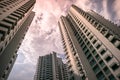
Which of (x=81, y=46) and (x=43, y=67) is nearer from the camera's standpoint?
(x=81, y=46)

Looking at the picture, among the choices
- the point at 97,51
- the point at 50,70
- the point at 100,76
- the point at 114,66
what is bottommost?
the point at 50,70

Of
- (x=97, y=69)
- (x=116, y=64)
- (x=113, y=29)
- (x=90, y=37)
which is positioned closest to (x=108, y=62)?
(x=116, y=64)

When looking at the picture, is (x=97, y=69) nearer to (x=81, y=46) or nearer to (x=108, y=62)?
(x=108, y=62)

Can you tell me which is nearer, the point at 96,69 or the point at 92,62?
the point at 96,69

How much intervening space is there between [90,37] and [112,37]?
1195 cm

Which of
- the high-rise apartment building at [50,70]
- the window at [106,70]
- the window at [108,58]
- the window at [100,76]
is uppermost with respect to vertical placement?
the window at [108,58]

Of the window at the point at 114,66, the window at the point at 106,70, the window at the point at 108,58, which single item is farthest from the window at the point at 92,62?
the window at the point at 114,66

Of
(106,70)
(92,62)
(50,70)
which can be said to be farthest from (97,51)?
(50,70)

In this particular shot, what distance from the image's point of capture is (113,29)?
39469 millimetres

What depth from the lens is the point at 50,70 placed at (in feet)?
364

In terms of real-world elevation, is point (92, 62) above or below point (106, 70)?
below

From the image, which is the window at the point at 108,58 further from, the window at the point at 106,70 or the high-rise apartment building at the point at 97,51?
the window at the point at 106,70

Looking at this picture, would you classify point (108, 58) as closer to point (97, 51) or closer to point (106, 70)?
point (106, 70)

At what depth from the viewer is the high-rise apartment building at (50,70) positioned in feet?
344
